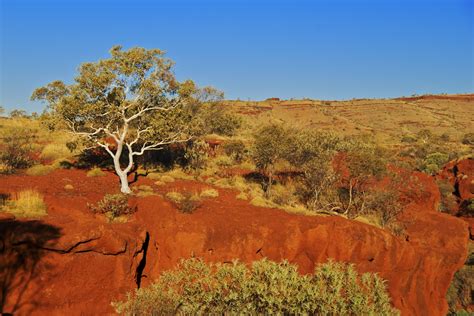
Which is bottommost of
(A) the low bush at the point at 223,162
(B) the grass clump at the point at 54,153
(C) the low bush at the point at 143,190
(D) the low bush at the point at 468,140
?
(C) the low bush at the point at 143,190

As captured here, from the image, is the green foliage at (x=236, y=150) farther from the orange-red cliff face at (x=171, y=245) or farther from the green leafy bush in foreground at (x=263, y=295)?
the green leafy bush in foreground at (x=263, y=295)

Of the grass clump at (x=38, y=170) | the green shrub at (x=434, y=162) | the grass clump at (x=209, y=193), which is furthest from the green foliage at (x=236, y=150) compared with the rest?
the green shrub at (x=434, y=162)

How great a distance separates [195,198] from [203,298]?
7.21m

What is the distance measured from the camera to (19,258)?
29.0 feet

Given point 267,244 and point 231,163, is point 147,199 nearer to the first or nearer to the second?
point 267,244

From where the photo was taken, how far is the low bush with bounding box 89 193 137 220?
1180cm

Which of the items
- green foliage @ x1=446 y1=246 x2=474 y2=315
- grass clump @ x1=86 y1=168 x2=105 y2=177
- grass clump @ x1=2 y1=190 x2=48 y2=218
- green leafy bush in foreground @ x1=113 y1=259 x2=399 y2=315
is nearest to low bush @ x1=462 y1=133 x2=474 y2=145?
green foliage @ x1=446 y1=246 x2=474 y2=315

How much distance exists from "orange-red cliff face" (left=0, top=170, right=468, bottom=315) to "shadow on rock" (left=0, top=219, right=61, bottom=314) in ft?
0.07

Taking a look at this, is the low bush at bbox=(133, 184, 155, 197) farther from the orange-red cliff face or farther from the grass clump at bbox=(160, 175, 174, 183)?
the grass clump at bbox=(160, 175, 174, 183)

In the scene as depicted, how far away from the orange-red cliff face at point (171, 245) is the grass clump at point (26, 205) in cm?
43

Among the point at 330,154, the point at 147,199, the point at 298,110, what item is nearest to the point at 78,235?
the point at 147,199

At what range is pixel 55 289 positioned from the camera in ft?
29.2

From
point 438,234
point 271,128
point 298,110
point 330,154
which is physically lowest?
point 438,234

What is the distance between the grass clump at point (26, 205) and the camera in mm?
10625
